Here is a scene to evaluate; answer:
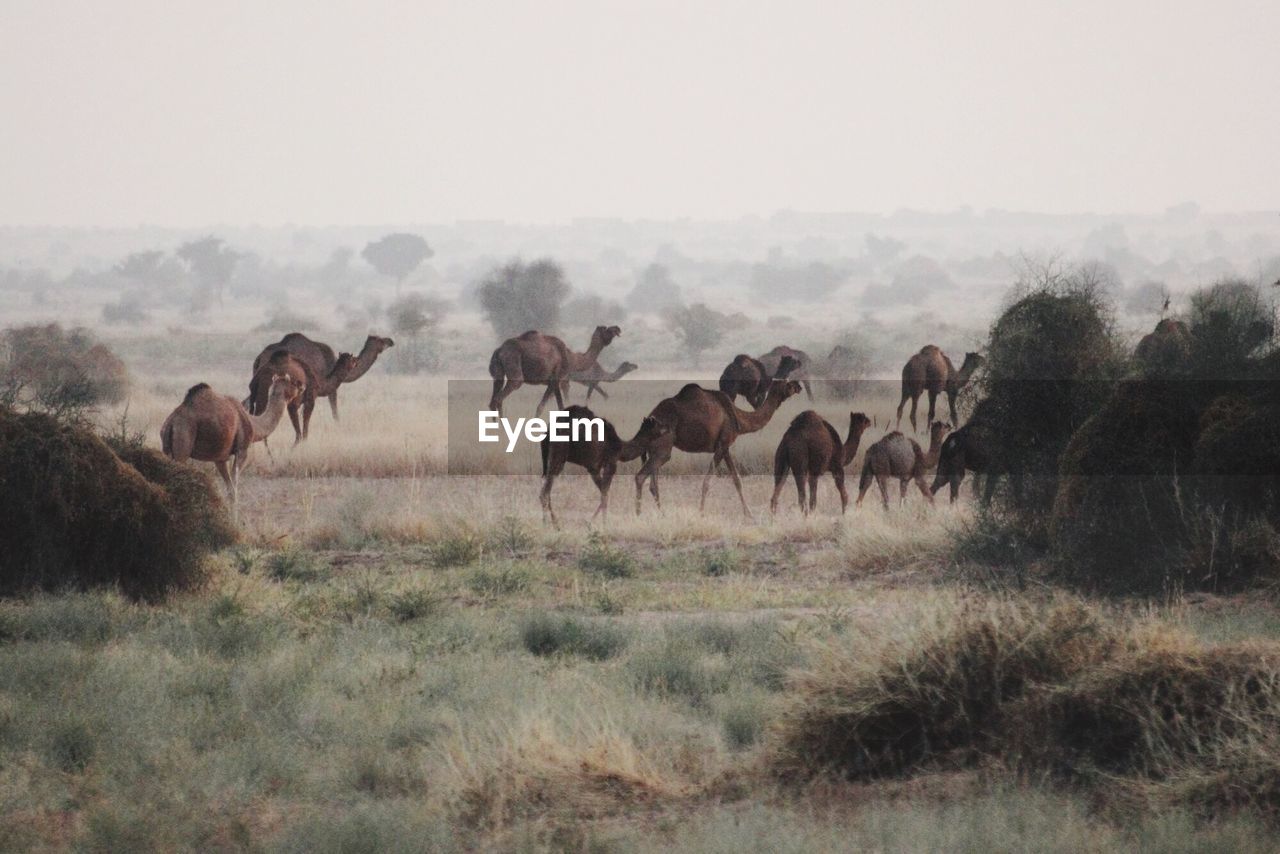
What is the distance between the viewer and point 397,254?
12706cm

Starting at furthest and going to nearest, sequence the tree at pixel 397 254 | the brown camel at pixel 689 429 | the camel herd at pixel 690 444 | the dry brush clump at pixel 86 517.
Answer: the tree at pixel 397 254, the brown camel at pixel 689 429, the camel herd at pixel 690 444, the dry brush clump at pixel 86 517

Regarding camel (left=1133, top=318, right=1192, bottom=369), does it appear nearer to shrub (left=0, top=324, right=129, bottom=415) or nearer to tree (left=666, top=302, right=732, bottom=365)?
shrub (left=0, top=324, right=129, bottom=415)

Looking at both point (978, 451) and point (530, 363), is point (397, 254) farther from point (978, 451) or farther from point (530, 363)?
point (978, 451)

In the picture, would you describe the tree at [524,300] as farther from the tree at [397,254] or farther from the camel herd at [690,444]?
the tree at [397,254]

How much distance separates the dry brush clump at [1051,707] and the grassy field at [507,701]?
14 centimetres

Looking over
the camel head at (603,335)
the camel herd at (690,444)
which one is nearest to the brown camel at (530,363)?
the camel head at (603,335)

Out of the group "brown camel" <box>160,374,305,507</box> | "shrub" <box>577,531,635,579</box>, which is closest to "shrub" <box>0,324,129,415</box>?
"brown camel" <box>160,374,305,507</box>

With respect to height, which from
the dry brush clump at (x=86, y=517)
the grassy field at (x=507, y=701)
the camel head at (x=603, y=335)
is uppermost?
the camel head at (x=603, y=335)

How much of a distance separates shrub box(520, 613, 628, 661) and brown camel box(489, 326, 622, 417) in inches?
633

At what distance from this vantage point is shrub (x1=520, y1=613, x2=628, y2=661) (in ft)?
35.4

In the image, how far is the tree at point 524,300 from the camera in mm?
61562

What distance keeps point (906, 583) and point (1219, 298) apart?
535 cm

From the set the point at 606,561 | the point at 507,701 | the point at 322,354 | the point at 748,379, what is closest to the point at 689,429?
the point at 606,561

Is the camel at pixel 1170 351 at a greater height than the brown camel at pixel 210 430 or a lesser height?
greater
